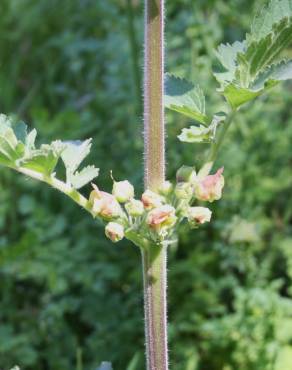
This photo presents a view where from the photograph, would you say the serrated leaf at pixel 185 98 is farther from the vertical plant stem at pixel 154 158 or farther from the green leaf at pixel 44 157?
the green leaf at pixel 44 157

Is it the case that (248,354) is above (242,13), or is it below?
below

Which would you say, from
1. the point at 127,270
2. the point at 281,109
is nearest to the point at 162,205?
the point at 127,270

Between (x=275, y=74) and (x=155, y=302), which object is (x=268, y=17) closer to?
(x=275, y=74)

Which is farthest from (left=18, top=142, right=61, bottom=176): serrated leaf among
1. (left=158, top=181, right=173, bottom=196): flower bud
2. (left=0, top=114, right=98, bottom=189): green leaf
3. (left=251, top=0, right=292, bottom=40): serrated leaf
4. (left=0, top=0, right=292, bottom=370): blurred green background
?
(left=0, top=0, right=292, bottom=370): blurred green background

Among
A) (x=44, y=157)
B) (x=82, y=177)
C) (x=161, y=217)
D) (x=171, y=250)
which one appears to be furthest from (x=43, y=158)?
(x=171, y=250)

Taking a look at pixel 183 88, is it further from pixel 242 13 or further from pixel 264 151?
pixel 242 13

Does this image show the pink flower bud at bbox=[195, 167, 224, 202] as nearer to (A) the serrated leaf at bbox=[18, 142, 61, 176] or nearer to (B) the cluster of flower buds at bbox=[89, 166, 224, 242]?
(B) the cluster of flower buds at bbox=[89, 166, 224, 242]
